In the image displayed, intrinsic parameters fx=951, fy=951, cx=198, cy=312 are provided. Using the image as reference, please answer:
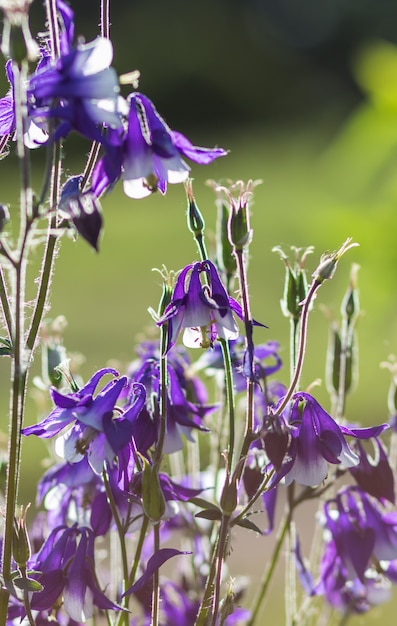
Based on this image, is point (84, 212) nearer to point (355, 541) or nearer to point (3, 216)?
point (3, 216)

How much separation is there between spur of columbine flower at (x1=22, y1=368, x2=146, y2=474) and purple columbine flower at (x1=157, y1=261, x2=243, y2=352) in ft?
0.11

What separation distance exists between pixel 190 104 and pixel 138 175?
501 cm

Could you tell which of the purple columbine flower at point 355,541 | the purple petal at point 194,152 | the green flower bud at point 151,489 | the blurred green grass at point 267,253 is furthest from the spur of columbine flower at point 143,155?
the blurred green grass at point 267,253

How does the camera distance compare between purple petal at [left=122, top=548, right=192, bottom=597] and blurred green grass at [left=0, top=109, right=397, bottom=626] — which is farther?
blurred green grass at [left=0, top=109, right=397, bottom=626]

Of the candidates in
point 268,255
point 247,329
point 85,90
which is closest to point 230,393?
point 247,329

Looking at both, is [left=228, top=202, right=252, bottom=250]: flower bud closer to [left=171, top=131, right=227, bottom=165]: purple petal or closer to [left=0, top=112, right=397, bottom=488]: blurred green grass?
[left=171, top=131, right=227, bottom=165]: purple petal

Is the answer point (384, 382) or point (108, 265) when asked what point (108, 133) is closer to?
point (384, 382)

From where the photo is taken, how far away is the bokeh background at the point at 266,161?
1.71 meters

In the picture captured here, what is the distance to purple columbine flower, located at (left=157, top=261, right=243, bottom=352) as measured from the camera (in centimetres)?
37

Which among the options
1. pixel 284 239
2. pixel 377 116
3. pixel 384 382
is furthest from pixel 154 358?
pixel 284 239

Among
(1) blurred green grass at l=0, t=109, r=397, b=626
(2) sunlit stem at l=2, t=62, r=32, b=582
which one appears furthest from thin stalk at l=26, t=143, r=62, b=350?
(1) blurred green grass at l=0, t=109, r=397, b=626

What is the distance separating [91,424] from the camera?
0.36 m

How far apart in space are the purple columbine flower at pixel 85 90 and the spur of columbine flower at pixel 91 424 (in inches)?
4.0

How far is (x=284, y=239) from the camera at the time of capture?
3.33m
